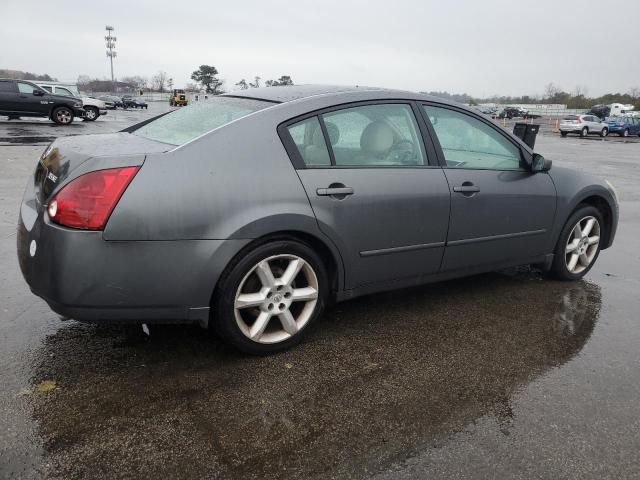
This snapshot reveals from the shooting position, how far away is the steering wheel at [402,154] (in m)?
3.56

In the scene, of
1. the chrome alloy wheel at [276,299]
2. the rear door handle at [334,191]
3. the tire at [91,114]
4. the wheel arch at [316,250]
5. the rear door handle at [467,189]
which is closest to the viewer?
the wheel arch at [316,250]

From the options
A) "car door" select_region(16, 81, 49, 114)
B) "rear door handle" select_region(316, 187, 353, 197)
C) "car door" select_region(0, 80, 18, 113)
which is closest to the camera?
"rear door handle" select_region(316, 187, 353, 197)

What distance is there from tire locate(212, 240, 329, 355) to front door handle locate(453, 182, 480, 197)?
116 cm

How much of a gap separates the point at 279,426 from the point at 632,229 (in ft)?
20.6

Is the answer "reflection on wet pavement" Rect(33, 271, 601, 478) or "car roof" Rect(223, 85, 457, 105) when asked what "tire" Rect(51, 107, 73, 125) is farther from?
"reflection on wet pavement" Rect(33, 271, 601, 478)

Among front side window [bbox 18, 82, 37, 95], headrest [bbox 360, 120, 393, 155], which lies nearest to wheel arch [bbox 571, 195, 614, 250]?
headrest [bbox 360, 120, 393, 155]

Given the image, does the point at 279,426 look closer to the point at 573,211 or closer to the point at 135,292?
the point at 135,292

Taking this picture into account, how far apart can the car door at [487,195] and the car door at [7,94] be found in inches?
858

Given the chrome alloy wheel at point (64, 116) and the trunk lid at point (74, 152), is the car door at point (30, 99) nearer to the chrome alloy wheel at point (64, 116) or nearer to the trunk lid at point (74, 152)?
the chrome alloy wheel at point (64, 116)

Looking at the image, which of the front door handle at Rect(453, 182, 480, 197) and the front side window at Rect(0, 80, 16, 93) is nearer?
the front door handle at Rect(453, 182, 480, 197)

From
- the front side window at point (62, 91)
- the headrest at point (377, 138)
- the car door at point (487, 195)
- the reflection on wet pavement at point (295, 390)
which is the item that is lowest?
the reflection on wet pavement at point (295, 390)

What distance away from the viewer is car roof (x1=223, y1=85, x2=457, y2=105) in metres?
3.48

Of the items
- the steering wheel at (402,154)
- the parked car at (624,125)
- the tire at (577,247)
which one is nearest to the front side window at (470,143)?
the steering wheel at (402,154)

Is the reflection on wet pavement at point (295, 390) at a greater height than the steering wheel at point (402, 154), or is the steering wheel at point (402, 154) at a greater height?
the steering wheel at point (402, 154)
